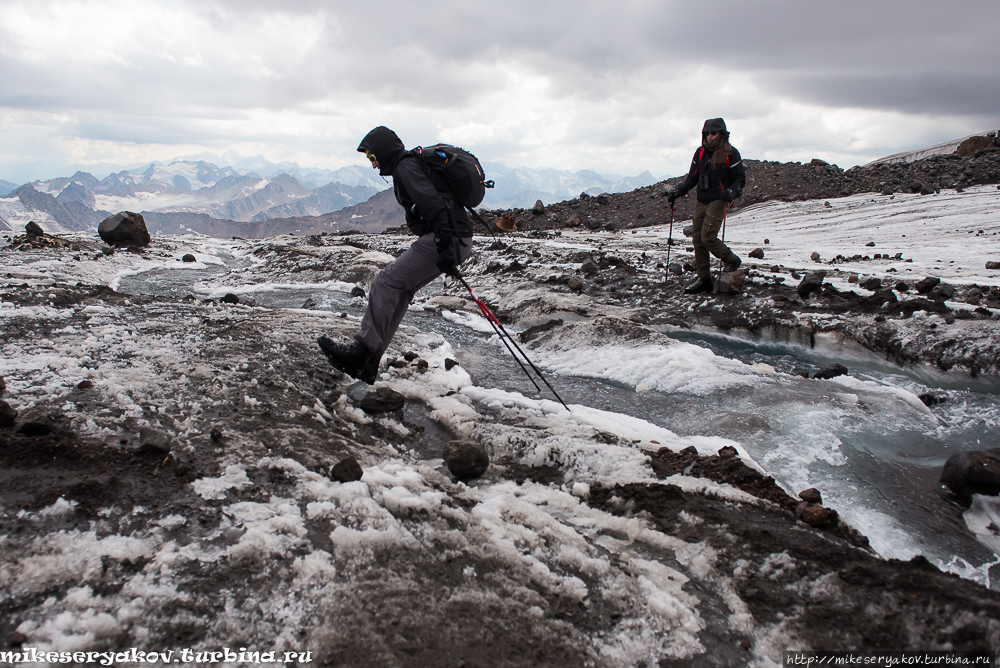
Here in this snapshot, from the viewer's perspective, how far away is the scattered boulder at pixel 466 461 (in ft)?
12.9

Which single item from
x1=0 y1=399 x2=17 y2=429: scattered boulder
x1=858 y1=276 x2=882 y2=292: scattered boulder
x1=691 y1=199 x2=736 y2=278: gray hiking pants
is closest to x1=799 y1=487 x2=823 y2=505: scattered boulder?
x1=0 y1=399 x2=17 y2=429: scattered boulder

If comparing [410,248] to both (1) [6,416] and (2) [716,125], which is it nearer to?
(1) [6,416]

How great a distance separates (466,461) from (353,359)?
6.14 ft

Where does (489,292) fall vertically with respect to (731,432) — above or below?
above

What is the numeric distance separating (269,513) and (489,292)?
8.46 m

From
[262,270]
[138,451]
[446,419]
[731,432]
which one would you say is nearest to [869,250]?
[731,432]

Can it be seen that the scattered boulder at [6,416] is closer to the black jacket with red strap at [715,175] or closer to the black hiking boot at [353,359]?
the black hiking boot at [353,359]

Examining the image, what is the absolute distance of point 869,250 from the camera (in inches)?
473

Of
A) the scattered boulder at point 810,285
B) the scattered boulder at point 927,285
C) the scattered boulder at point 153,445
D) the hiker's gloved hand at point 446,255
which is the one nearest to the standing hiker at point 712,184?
the scattered boulder at point 810,285

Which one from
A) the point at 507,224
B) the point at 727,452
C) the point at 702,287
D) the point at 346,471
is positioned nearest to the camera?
the point at 346,471

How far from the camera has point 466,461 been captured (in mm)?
3916

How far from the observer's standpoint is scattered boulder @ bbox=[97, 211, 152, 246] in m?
17.1

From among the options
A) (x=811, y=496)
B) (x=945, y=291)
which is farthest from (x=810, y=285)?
(x=811, y=496)

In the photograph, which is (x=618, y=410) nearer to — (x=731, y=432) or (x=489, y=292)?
(x=731, y=432)
